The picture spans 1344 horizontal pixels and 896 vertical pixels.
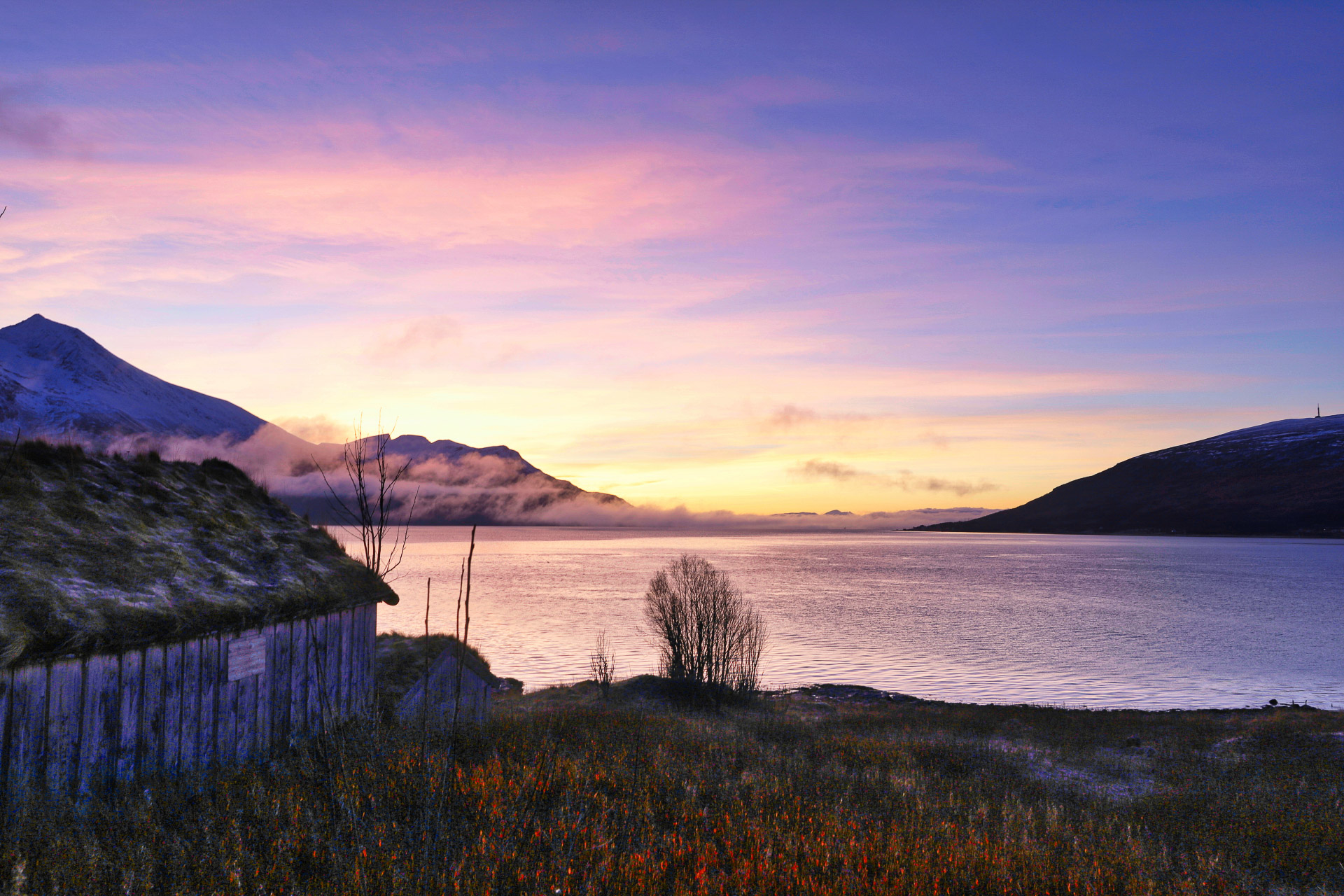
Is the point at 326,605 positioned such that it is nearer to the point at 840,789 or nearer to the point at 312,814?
the point at 312,814

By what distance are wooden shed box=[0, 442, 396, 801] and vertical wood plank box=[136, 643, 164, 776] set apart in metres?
0.02

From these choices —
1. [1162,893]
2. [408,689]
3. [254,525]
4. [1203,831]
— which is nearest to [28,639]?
[254,525]

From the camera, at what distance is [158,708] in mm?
7879

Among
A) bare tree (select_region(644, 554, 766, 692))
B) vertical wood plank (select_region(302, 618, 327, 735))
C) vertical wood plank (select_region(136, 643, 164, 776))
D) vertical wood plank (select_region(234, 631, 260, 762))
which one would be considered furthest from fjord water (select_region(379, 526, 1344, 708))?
vertical wood plank (select_region(136, 643, 164, 776))

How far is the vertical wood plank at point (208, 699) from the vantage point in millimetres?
8461

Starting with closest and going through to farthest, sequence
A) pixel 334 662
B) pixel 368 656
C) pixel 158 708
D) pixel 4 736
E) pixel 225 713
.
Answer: pixel 4 736
pixel 158 708
pixel 225 713
pixel 334 662
pixel 368 656

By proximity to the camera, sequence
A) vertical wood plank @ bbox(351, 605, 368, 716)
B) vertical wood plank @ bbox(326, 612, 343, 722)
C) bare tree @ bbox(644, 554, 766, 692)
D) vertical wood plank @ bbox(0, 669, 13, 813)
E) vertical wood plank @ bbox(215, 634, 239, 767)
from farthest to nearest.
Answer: bare tree @ bbox(644, 554, 766, 692) < vertical wood plank @ bbox(351, 605, 368, 716) < vertical wood plank @ bbox(326, 612, 343, 722) < vertical wood plank @ bbox(215, 634, 239, 767) < vertical wood plank @ bbox(0, 669, 13, 813)

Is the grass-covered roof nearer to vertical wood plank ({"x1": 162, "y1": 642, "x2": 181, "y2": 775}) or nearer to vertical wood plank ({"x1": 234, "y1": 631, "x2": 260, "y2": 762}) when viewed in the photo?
vertical wood plank ({"x1": 162, "y1": 642, "x2": 181, "y2": 775})

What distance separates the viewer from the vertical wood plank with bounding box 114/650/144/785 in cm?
743

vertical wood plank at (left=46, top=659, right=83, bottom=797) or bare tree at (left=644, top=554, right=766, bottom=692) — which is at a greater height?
vertical wood plank at (left=46, top=659, right=83, bottom=797)

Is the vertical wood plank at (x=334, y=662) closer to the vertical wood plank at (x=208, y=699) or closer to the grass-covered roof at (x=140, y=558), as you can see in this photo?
the grass-covered roof at (x=140, y=558)

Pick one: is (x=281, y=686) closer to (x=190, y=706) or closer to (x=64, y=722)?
(x=190, y=706)

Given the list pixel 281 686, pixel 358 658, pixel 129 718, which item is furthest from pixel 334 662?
pixel 129 718

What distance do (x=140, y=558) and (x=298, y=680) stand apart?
9.68 ft
